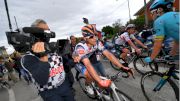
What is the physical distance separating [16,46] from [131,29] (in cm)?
686

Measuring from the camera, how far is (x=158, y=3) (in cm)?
448

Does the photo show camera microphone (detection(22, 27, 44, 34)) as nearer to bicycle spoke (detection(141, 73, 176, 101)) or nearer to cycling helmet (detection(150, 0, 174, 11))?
cycling helmet (detection(150, 0, 174, 11))

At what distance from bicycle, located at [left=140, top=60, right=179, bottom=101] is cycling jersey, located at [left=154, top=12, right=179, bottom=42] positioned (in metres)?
0.62

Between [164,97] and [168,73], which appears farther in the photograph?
[164,97]

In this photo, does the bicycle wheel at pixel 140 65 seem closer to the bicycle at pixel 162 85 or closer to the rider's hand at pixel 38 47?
the bicycle at pixel 162 85

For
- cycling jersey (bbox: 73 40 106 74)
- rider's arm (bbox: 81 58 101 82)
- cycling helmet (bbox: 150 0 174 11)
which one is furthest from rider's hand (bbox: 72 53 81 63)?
cycling helmet (bbox: 150 0 174 11)

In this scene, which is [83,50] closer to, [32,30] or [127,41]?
Result: [32,30]

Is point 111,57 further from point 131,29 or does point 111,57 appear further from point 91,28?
point 131,29

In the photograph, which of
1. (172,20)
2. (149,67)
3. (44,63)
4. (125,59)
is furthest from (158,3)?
(125,59)

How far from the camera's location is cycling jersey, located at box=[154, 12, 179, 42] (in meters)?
4.25

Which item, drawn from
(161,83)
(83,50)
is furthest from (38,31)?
(161,83)

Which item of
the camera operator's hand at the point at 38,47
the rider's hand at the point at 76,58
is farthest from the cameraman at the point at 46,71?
the rider's hand at the point at 76,58

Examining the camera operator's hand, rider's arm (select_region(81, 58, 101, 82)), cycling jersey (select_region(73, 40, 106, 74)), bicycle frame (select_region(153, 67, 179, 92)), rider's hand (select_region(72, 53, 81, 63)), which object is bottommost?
bicycle frame (select_region(153, 67, 179, 92))

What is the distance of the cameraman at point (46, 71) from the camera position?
3.46 metres
